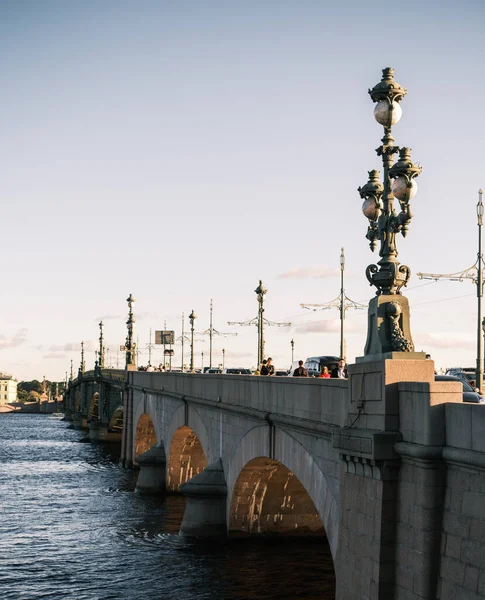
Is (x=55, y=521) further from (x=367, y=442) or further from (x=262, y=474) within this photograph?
(x=367, y=442)

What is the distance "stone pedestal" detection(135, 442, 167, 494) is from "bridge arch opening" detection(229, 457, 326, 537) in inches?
575

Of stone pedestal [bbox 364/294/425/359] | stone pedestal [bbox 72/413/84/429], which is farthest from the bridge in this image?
stone pedestal [bbox 72/413/84/429]

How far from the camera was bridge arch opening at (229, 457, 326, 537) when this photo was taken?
27.2 m

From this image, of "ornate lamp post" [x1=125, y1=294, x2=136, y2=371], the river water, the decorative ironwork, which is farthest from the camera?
"ornate lamp post" [x1=125, y1=294, x2=136, y2=371]

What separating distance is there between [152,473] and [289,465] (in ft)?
74.0

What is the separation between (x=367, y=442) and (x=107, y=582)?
1235 centimetres

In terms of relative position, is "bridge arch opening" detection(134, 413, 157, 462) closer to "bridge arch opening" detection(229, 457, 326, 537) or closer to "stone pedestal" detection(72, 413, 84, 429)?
"bridge arch opening" detection(229, 457, 326, 537)

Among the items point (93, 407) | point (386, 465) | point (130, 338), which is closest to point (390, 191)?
point (386, 465)

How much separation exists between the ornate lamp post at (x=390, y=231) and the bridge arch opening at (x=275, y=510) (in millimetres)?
13137

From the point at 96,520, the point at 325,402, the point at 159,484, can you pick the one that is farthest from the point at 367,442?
the point at 159,484

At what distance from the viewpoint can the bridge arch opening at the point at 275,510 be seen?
27.2 metres

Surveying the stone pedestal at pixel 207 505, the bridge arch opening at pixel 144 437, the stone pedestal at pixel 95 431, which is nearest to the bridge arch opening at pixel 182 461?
the stone pedestal at pixel 207 505

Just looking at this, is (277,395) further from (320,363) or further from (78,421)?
(78,421)

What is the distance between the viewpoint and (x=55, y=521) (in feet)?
113
